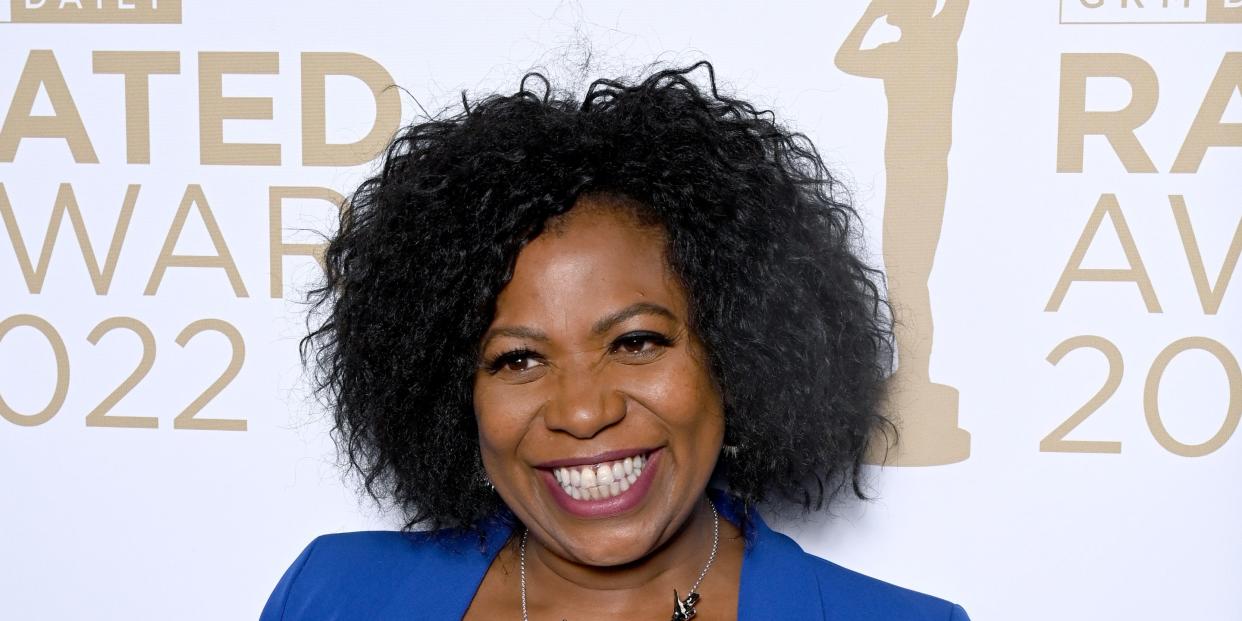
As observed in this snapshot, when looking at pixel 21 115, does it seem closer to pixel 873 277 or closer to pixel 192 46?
pixel 192 46

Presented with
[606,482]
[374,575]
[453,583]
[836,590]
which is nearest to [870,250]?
[836,590]

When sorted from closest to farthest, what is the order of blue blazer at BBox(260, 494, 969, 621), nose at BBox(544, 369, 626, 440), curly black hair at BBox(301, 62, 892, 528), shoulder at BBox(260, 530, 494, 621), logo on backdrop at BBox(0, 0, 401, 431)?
nose at BBox(544, 369, 626, 440) < curly black hair at BBox(301, 62, 892, 528) < blue blazer at BBox(260, 494, 969, 621) < shoulder at BBox(260, 530, 494, 621) < logo on backdrop at BBox(0, 0, 401, 431)

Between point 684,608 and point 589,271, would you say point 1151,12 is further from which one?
point 684,608

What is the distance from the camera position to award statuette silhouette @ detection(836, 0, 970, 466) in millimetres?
2025

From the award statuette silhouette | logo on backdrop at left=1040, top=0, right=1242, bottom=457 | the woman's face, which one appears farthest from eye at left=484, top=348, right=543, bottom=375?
logo on backdrop at left=1040, top=0, right=1242, bottom=457

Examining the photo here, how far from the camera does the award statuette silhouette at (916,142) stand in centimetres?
203

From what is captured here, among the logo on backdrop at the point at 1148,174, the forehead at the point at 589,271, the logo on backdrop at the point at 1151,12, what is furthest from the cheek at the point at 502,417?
the logo on backdrop at the point at 1151,12

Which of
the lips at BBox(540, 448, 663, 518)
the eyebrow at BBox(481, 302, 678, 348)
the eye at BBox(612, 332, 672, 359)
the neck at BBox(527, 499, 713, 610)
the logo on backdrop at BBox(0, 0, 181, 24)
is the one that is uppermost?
the logo on backdrop at BBox(0, 0, 181, 24)

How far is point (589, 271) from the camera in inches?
64.6

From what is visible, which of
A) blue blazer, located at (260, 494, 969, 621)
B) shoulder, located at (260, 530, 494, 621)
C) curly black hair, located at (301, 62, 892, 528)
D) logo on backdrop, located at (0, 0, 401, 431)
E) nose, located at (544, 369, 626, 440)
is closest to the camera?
nose, located at (544, 369, 626, 440)

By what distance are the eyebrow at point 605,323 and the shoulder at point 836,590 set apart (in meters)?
0.46

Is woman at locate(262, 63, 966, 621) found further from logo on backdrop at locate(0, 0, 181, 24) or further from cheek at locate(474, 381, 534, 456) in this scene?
logo on backdrop at locate(0, 0, 181, 24)

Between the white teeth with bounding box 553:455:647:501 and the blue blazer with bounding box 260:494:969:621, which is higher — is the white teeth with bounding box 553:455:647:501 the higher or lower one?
the higher one

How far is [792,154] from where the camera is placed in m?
2.01
